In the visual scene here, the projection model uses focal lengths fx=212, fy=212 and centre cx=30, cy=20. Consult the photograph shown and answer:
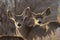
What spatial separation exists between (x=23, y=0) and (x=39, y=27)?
905 millimetres

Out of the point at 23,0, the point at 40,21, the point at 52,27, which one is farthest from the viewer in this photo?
the point at 23,0

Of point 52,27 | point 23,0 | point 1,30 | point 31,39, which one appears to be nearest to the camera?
point 1,30

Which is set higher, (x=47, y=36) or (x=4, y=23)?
(x=4, y=23)

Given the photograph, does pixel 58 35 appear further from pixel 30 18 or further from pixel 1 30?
pixel 1 30

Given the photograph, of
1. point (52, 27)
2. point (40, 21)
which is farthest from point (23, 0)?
point (52, 27)

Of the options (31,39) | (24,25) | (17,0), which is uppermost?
(17,0)

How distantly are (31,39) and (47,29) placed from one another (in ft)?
0.52

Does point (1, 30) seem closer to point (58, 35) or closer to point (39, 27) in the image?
point (39, 27)

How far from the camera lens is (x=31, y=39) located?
1711 mm

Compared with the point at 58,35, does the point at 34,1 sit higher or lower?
higher

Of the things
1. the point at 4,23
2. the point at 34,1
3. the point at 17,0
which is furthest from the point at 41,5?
the point at 4,23

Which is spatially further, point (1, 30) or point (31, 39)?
point (31, 39)

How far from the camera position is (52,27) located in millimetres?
1822

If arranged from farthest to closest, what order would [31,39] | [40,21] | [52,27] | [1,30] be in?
[40,21], [52,27], [31,39], [1,30]
